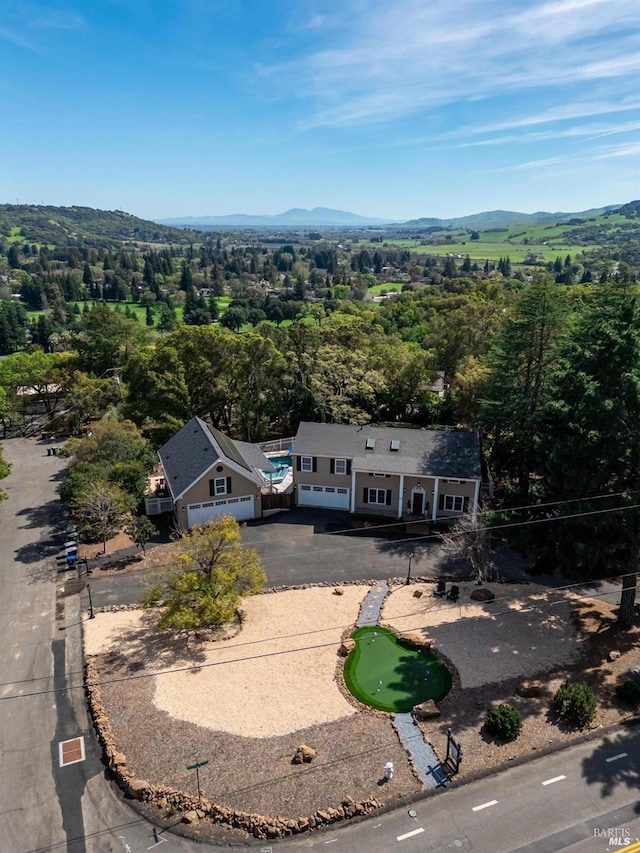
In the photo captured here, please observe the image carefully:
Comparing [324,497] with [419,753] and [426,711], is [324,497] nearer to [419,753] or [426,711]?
[426,711]

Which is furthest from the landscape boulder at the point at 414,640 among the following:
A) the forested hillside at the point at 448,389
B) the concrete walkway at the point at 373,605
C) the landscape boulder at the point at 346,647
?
the forested hillside at the point at 448,389

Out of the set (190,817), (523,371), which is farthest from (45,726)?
(523,371)

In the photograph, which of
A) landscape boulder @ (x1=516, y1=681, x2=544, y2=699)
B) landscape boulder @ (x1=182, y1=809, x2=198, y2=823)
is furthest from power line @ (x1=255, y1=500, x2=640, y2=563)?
landscape boulder @ (x1=182, y1=809, x2=198, y2=823)

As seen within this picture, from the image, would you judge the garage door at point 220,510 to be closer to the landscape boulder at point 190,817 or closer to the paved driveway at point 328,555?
the paved driveway at point 328,555

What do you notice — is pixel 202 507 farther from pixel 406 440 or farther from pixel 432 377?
pixel 432 377

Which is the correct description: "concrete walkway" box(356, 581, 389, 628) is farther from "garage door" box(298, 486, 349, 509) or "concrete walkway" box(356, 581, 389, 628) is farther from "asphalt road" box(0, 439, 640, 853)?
"garage door" box(298, 486, 349, 509)

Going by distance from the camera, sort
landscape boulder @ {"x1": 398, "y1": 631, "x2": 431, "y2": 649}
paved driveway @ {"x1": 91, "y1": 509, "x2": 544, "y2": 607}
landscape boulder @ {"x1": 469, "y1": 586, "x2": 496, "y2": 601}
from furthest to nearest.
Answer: paved driveway @ {"x1": 91, "y1": 509, "x2": 544, "y2": 607} → landscape boulder @ {"x1": 469, "y1": 586, "x2": 496, "y2": 601} → landscape boulder @ {"x1": 398, "y1": 631, "x2": 431, "y2": 649}

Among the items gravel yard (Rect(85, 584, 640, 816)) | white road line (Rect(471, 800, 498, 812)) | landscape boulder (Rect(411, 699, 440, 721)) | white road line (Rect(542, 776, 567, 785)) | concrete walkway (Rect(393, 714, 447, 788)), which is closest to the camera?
Result: white road line (Rect(471, 800, 498, 812))

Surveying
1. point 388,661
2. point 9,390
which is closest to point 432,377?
point 388,661
